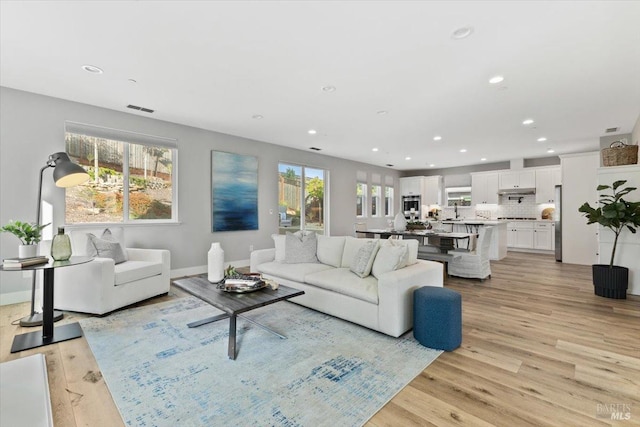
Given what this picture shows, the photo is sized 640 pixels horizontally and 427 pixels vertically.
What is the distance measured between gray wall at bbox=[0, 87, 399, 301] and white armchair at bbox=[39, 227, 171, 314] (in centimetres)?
88

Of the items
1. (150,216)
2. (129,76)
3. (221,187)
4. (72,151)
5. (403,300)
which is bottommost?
(403,300)

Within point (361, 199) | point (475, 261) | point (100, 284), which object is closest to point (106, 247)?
point (100, 284)

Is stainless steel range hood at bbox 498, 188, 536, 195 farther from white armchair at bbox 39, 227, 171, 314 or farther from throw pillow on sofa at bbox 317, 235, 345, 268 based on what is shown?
white armchair at bbox 39, 227, 171, 314

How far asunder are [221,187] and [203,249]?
4.06 ft

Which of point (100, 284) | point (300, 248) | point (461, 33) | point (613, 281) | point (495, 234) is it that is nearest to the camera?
point (461, 33)

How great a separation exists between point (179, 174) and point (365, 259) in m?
3.74

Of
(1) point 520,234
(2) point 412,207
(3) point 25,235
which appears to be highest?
(2) point 412,207

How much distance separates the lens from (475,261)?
4.95 metres

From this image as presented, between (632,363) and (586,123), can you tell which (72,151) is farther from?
(586,123)

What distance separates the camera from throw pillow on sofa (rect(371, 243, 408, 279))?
9.91 ft

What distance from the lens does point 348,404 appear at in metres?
1.81

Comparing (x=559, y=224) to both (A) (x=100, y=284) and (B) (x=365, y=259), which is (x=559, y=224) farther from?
(A) (x=100, y=284)

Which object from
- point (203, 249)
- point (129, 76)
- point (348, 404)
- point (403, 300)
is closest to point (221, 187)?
point (203, 249)

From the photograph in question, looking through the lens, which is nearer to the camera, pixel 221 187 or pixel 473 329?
pixel 473 329
